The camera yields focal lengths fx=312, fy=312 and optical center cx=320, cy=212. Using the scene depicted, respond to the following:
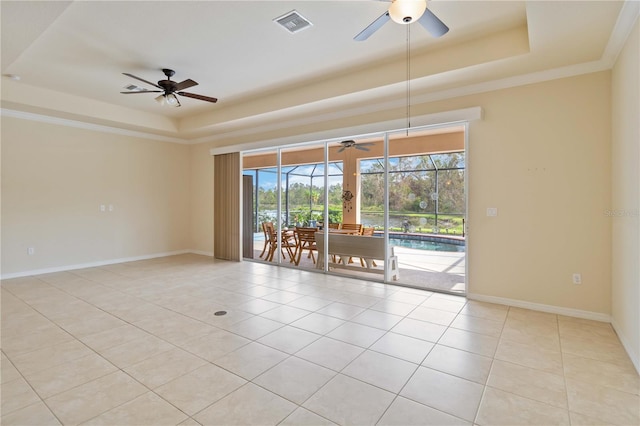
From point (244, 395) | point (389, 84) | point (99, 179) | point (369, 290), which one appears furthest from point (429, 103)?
point (99, 179)

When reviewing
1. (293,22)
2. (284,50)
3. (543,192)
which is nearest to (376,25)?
(293,22)

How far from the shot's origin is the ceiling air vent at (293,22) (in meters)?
3.14

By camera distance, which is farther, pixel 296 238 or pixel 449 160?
pixel 296 238

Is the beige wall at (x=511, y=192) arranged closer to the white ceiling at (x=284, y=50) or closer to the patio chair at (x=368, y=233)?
the white ceiling at (x=284, y=50)

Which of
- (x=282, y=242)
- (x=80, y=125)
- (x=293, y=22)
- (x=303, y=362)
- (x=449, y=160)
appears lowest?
(x=303, y=362)

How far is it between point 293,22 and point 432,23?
4.91 ft

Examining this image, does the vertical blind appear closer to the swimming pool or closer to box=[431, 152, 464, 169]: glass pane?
the swimming pool

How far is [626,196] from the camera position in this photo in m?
2.98

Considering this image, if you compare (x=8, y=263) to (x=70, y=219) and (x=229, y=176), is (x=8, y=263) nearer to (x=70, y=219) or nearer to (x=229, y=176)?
(x=70, y=219)

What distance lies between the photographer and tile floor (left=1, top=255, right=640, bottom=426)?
205 centimetres

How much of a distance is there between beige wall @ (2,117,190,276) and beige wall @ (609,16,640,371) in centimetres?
819

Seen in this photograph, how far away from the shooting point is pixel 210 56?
405cm

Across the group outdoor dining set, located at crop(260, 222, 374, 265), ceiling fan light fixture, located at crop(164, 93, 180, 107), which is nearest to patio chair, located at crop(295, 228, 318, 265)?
outdoor dining set, located at crop(260, 222, 374, 265)

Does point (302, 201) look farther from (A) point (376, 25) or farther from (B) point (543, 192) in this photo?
(A) point (376, 25)
